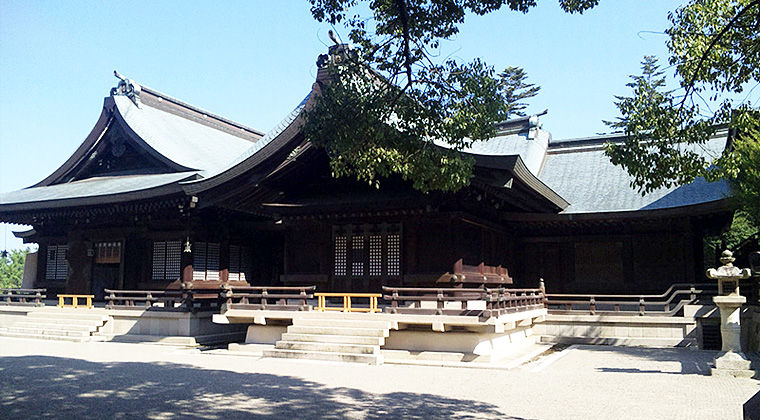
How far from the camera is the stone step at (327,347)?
14.4 meters

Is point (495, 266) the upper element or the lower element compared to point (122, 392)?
upper

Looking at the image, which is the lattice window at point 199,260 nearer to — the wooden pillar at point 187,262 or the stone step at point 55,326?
the wooden pillar at point 187,262

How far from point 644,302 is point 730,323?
18.6 ft

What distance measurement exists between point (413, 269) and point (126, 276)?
37.9 feet

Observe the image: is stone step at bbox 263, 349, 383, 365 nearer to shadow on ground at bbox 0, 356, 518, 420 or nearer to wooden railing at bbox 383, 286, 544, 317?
wooden railing at bbox 383, 286, 544, 317

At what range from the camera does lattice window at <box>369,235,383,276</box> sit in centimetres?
1853

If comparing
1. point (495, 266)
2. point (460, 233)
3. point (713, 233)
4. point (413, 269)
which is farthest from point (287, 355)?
point (713, 233)

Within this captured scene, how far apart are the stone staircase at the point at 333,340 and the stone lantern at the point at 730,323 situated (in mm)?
7146

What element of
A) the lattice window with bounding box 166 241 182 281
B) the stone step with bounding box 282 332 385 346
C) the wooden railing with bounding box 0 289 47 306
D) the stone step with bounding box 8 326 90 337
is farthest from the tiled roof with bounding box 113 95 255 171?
the stone step with bounding box 282 332 385 346

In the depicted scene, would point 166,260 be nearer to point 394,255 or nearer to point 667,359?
point 394,255

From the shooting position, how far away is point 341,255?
19.1 m

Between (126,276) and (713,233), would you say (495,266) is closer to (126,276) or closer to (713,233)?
(713,233)

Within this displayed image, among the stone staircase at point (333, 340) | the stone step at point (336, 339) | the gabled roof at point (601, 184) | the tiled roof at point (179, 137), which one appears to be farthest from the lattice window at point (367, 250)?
the tiled roof at point (179, 137)

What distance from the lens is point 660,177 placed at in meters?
8.87
